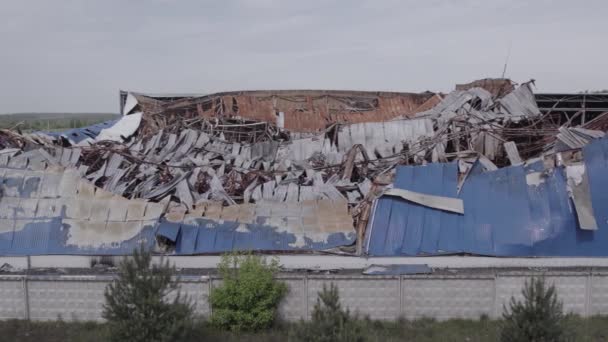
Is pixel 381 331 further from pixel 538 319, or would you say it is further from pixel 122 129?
pixel 122 129

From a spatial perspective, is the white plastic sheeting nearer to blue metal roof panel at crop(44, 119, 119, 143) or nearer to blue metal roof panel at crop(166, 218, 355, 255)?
blue metal roof panel at crop(44, 119, 119, 143)

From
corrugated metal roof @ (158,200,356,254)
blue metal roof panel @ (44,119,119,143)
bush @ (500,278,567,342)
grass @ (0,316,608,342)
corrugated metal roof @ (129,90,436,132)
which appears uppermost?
corrugated metal roof @ (129,90,436,132)

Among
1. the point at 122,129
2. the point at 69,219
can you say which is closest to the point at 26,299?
the point at 69,219

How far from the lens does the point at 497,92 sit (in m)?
21.2

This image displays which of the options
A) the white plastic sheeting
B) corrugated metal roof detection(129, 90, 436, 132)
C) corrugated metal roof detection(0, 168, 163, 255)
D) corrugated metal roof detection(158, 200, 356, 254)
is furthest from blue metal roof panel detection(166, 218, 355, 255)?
corrugated metal roof detection(129, 90, 436, 132)

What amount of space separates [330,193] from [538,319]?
7263mm

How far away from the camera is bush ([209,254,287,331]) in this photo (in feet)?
29.4

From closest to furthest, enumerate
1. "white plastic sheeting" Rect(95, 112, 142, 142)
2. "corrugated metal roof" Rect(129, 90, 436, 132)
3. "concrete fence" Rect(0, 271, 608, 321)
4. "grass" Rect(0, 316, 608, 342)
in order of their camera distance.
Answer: "grass" Rect(0, 316, 608, 342) → "concrete fence" Rect(0, 271, 608, 321) → "white plastic sheeting" Rect(95, 112, 142, 142) → "corrugated metal roof" Rect(129, 90, 436, 132)

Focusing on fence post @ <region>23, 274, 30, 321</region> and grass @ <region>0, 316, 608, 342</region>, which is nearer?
grass @ <region>0, 316, 608, 342</region>

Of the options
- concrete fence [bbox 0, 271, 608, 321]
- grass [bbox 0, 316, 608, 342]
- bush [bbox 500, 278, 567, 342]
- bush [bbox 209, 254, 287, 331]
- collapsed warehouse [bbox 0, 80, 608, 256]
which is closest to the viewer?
bush [bbox 500, 278, 567, 342]

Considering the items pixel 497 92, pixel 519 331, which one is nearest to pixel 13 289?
pixel 519 331

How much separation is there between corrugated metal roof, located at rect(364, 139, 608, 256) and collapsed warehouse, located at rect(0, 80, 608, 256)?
0.02 m

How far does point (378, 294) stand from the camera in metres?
9.54

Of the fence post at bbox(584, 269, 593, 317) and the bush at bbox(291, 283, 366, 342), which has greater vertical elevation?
the bush at bbox(291, 283, 366, 342)
